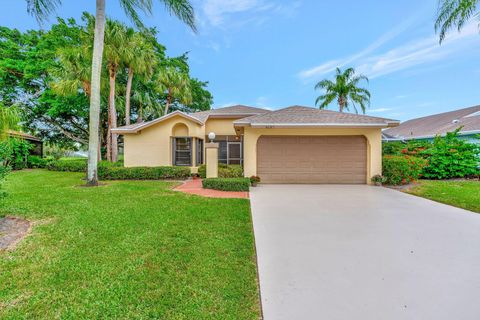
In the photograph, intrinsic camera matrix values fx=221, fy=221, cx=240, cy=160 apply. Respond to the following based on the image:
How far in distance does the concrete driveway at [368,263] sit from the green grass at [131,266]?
1.53 ft

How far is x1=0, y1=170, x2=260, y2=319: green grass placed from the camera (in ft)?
7.75

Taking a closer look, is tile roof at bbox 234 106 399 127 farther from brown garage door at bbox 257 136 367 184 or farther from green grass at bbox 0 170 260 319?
green grass at bbox 0 170 260 319

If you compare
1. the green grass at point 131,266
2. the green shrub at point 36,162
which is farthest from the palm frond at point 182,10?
the green shrub at point 36,162

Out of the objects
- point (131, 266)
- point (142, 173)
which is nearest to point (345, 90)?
point (142, 173)

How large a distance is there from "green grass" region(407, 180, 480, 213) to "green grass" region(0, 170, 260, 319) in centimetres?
693

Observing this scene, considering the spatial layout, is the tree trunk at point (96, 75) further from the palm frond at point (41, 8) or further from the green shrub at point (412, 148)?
the green shrub at point (412, 148)

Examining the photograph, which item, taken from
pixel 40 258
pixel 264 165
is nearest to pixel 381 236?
pixel 40 258

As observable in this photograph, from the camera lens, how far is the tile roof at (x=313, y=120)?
10172 mm

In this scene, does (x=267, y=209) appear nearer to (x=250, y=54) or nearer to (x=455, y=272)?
(x=455, y=272)

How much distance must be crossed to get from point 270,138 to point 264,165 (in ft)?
4.57

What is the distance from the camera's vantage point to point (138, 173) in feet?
40.5

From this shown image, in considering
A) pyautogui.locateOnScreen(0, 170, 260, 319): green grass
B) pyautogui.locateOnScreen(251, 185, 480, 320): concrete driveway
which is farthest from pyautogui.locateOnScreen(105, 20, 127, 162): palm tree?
pyautogui.locateOnScreen(251, 185, 480, 320): concrete driveway

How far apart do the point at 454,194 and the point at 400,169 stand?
229 cm

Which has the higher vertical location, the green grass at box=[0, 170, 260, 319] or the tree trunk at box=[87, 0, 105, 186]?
the tree trunk at box=[87, 0, 105, 186]
